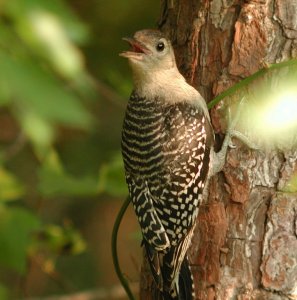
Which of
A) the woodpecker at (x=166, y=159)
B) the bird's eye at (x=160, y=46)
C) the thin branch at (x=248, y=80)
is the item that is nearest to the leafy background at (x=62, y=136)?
the woodpecker at (x=166, y=159)

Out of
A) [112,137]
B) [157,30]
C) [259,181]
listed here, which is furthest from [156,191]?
[112,137]

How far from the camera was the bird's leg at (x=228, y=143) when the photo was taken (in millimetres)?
3119

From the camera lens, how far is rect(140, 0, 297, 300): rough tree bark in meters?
3.02

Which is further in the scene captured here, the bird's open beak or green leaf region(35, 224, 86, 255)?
green leaf region(35, 224, 86, 255)

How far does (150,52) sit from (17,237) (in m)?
1.27

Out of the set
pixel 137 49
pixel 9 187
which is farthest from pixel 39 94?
pixel 9 187

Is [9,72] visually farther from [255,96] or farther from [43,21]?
[255,96]

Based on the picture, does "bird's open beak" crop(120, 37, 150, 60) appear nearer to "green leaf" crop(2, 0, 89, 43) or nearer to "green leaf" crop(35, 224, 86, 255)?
"green leaf" crop(35, 224, 86, 255)

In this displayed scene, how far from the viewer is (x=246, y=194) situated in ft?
10.1

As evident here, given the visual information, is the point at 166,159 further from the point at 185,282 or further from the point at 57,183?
the point at 57,183

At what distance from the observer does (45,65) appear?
1.68 m

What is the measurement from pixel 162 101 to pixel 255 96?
0.63 m

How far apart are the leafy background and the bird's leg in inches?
26.0

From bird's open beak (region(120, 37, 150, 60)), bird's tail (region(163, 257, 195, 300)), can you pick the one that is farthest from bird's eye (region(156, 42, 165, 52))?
bird's tail (region(163, 257, 195, 300))
